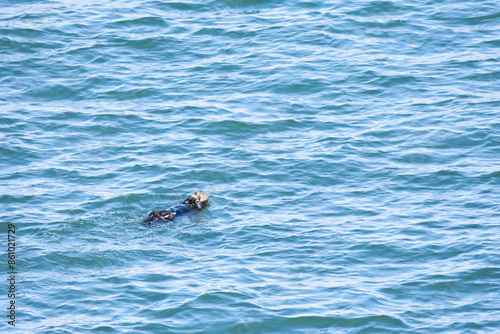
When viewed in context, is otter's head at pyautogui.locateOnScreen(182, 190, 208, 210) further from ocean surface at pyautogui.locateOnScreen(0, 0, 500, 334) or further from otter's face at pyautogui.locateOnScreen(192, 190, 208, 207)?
ocean surface at pyautogui.locateOnScreen(0, 0, 500, 334)

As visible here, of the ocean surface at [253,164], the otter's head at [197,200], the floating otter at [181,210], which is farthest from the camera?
the otter's head at [197,200]

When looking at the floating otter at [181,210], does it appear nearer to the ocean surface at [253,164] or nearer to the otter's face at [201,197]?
the otter's face at [201,197]

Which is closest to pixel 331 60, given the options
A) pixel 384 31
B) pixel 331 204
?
pixel 384 31

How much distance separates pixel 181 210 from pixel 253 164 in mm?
2630

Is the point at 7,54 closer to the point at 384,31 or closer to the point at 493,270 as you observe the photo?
the point at 384,31

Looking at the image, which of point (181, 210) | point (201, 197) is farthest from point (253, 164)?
point (181, 210)

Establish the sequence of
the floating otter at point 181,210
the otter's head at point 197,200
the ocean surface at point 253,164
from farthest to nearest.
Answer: the otter's head at point 197,200, the floating otter at point 181,210, the ocean surface at point 253,164

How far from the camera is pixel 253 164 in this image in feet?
49.0

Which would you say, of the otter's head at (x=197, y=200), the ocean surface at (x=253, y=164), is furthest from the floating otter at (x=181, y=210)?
the ocean surface at (x=253, y=164)

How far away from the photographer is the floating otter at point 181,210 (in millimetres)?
12547

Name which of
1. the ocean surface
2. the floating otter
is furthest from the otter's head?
the ocean surface

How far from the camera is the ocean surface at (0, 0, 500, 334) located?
10.5 metres

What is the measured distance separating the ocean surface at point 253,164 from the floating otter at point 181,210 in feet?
0.75

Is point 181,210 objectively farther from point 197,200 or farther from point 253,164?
point 253,164
